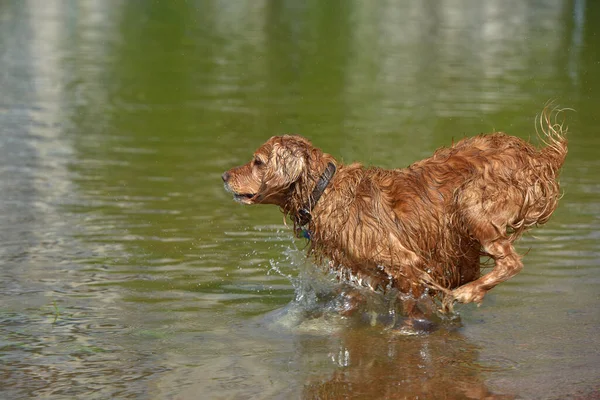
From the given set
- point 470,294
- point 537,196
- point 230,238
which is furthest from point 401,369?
point 230,238

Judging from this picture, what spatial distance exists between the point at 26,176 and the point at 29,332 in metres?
5.27

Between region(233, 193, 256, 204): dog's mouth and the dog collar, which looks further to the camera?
region(233, 193, 256, 204): dog's mouth

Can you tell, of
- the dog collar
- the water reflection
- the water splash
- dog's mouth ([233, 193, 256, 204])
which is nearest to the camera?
the water reflection

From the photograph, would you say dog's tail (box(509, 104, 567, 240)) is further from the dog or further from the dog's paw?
the dog's paw

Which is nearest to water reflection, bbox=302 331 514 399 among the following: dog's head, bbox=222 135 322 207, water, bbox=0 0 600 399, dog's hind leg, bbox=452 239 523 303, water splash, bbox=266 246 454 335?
water, bbox=0 0 600 399

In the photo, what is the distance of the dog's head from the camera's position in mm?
8039

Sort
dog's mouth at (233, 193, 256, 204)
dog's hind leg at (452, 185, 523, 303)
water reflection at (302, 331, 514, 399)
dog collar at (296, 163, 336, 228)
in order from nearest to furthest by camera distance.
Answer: water reflection at (302, 331, 514, 399), dog's hind leg at (452, 185, 523, 303), dog collar at (296, 163, 336, 228), dog's mouth at (233, 193, 256, 204)

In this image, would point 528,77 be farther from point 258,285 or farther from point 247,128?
point 258,285

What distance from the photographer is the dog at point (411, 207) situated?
802cm

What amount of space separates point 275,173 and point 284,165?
0.29 feet

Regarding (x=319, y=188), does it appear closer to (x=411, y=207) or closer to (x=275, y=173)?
(x=275, y=173)

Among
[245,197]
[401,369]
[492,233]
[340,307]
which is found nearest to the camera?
[401,369]

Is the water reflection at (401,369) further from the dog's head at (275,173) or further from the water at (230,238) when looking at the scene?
the dog's head at (275,173)

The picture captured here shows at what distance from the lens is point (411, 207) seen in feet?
26.6
